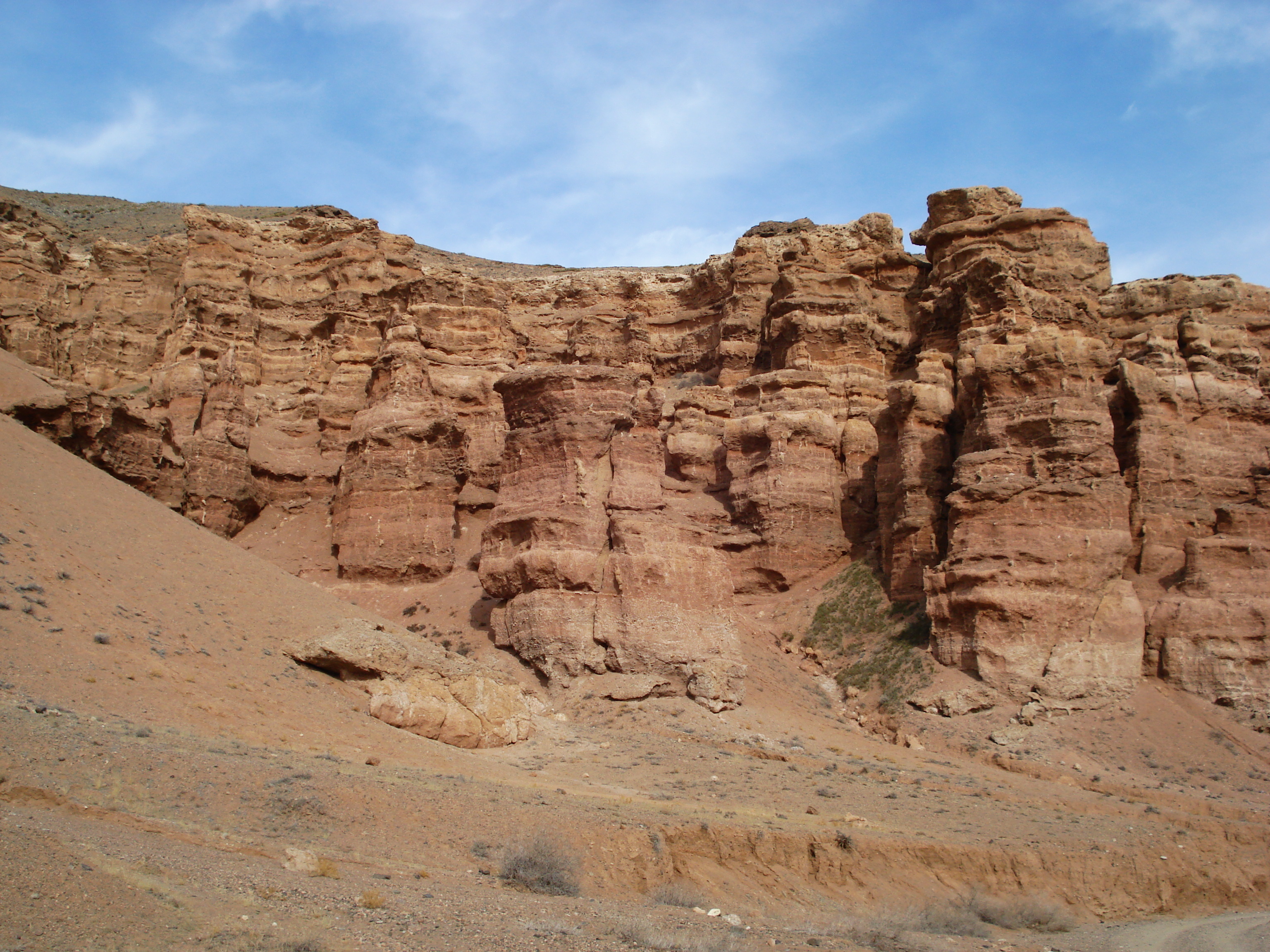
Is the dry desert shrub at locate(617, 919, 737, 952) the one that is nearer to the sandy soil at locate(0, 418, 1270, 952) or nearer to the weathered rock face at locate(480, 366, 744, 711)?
the sandy soil at locate(0, 418, 1270, 952)

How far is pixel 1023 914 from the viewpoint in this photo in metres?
17.7

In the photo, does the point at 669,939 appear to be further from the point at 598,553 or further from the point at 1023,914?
the point at 598,553

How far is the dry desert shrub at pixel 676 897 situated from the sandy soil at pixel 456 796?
0.26 metres

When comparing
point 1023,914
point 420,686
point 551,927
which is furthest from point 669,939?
point 420,686

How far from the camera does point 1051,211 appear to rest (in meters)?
40.2

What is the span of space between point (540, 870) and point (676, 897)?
2064 mm

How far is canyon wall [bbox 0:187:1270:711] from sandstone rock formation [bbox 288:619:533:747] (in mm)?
4328

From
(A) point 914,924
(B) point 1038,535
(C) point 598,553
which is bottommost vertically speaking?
(A) point 914,924

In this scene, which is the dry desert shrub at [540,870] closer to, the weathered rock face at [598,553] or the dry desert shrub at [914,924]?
the dry desert shrub at [914,924]

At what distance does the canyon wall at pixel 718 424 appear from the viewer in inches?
1120

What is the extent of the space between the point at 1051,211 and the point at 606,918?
34.6 metres

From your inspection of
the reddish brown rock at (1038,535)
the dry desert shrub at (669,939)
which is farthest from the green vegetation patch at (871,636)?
the dry desert shrub at (669,939)

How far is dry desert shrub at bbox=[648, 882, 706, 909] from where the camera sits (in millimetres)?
14609

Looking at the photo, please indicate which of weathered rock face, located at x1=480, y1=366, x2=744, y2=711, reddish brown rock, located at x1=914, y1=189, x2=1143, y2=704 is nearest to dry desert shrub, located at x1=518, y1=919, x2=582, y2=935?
weathered rock face, located at x1=480, y1=366, x2=744, y2=711
